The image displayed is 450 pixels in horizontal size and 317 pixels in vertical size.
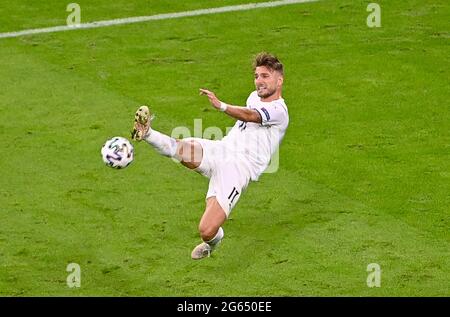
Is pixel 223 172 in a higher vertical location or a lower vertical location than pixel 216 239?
higher

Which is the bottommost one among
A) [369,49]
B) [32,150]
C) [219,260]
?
[219,260]

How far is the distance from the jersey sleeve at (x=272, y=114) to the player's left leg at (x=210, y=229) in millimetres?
1030

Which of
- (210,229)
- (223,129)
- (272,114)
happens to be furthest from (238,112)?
(223,129)

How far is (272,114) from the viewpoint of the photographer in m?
14.9

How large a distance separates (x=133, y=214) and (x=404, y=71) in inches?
242

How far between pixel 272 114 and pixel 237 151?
2.07ft

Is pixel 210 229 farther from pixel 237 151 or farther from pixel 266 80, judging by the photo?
pixel 266 80

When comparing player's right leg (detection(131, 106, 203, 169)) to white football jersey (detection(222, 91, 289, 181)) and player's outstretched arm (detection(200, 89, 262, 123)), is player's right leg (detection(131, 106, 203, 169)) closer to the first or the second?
white football jersey (detection(222, 91, 289, 181))

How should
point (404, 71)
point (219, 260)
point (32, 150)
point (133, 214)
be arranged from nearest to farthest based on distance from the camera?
point (219, 260) < point (133, 214) < point (32, 150) < point (404, 71)

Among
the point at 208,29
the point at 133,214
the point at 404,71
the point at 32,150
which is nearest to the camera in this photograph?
the point at 133,214

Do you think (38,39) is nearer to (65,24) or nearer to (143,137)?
(65,24)

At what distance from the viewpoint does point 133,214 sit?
16.2m

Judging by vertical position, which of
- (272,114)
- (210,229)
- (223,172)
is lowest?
(210,229)

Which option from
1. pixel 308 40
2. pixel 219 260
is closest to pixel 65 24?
pixel 308 40
